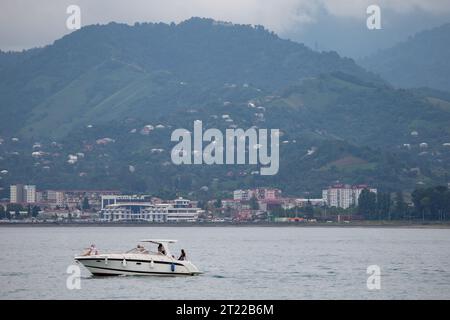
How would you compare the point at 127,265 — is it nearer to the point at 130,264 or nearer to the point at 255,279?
the point at 130,264

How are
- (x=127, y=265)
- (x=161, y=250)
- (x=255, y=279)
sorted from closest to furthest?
(x=127, y=265), (x=161, y=250), (x=255, y=279)

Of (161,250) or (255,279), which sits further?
(255,279)

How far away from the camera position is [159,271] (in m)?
76.8

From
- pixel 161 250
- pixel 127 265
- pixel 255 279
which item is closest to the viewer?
pixel 127 265

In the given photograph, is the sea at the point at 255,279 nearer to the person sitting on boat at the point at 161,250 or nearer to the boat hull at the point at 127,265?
the boat hull at the point at 127,265

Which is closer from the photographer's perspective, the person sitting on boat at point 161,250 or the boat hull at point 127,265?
the boat hull at point 127,265

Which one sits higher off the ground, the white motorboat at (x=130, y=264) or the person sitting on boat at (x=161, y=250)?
the person sitting on boat at (x=161, y=250)

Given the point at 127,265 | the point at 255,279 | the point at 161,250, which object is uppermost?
the point at 161,250

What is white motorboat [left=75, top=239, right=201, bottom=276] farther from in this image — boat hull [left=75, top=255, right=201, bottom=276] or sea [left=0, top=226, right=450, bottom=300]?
sea [left=0, top=226, right=450, bottom=300]

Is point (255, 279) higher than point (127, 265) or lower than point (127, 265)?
lower

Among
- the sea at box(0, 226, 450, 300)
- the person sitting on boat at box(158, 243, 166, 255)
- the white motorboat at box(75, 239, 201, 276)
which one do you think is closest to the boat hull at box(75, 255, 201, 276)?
the white motorboat at box(75, 239, 201, 276)

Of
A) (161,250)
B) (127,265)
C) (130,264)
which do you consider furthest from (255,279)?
(127,265)

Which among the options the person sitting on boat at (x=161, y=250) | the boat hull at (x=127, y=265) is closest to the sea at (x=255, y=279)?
the boat hull at (x=127, y=265)
